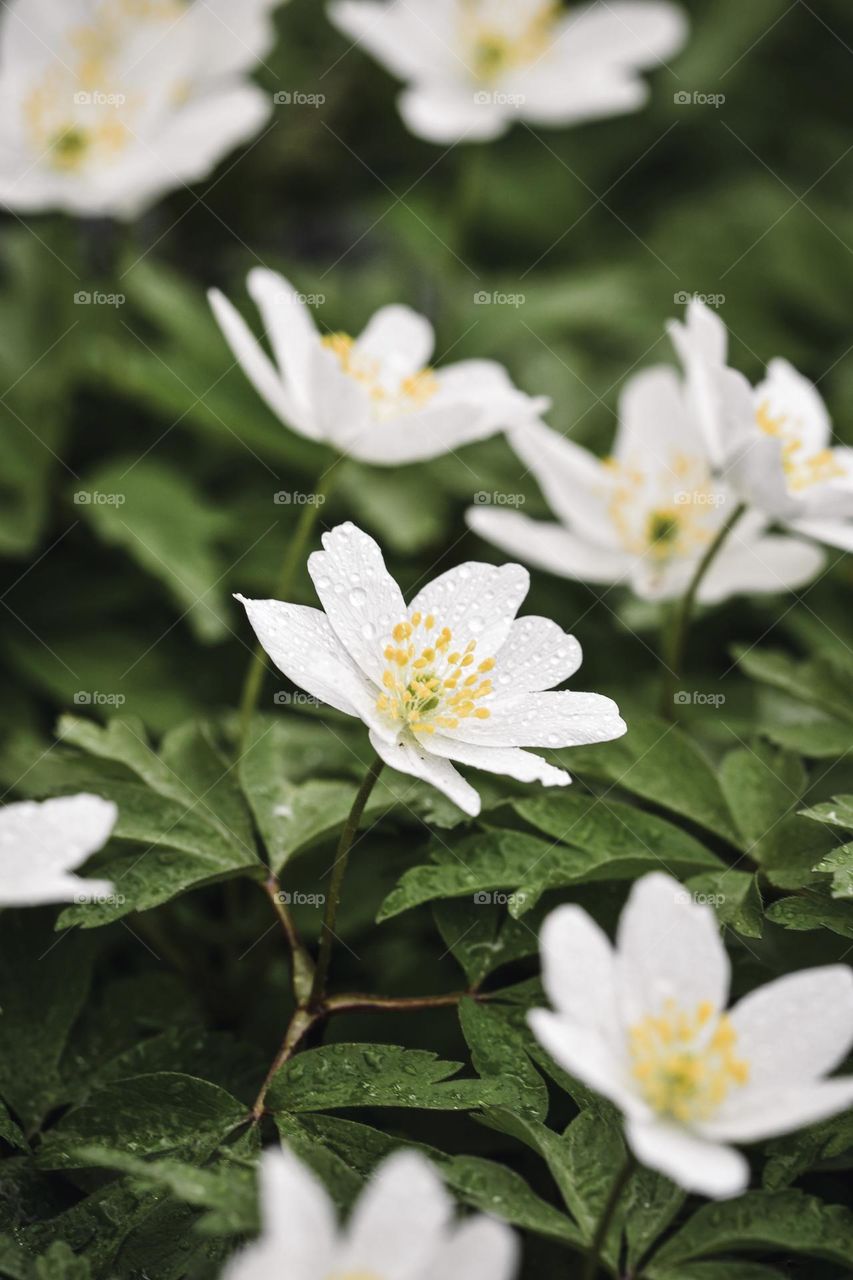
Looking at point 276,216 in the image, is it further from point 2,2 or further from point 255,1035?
point 255,1035

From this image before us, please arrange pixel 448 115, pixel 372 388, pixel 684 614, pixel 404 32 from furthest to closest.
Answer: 1. pixel 404 32
2. pixel 448 115
3. pixel 372 388
4. pixel 684 614

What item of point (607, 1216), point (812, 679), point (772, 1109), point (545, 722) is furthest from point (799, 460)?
point (607, 1216)

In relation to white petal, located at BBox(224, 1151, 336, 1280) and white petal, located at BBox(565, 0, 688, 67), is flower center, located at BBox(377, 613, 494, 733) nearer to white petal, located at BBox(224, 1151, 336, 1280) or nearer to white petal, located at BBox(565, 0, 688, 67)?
white petal, located at BBox(224, 1151, 336, 1280)

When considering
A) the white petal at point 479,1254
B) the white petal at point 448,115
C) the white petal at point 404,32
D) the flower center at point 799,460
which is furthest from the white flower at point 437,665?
the white petal at point 404,32

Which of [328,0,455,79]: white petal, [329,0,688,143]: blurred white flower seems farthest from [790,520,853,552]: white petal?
[328,0,455,79]: white petal

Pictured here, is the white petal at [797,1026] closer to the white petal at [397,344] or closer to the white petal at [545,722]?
the white petal at [545,722]

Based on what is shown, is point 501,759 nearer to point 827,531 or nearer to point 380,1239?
point 380,1239
